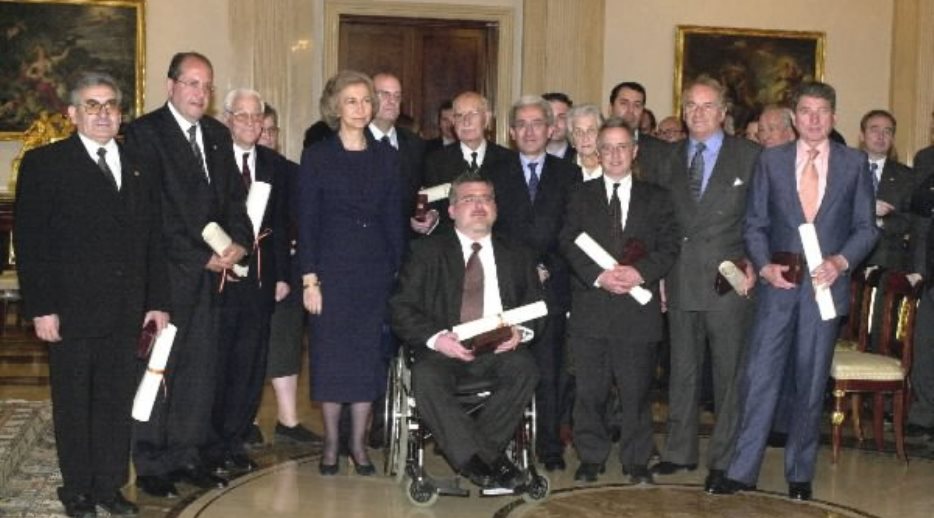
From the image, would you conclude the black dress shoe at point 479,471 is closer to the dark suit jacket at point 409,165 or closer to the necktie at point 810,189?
the dark suit jacket at point 409,165

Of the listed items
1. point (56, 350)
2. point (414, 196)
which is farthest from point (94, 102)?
point (414, 196)

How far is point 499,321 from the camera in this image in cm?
631

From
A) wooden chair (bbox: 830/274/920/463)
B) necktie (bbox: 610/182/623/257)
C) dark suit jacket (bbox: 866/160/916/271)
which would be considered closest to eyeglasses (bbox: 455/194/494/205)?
necktie (bbox: 610/182/623/257)

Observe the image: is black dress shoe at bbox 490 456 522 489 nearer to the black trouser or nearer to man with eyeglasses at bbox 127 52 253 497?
man with eyeglasses at bbox 127 52 253 497

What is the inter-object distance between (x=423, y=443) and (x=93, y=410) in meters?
1.47

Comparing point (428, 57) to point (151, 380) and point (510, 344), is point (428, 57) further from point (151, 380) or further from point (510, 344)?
point (151, 380)

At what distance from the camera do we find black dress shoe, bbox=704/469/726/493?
673cm

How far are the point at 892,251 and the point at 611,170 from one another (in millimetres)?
2951

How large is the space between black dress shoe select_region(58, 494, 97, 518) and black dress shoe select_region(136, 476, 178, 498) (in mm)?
508

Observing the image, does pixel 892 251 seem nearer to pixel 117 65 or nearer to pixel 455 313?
pixel 455 313

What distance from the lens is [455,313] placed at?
6516mm

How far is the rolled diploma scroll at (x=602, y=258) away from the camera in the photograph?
22.0 feet

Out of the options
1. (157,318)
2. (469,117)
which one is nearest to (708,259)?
(469,117)

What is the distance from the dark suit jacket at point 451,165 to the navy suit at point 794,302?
127 centimetres
